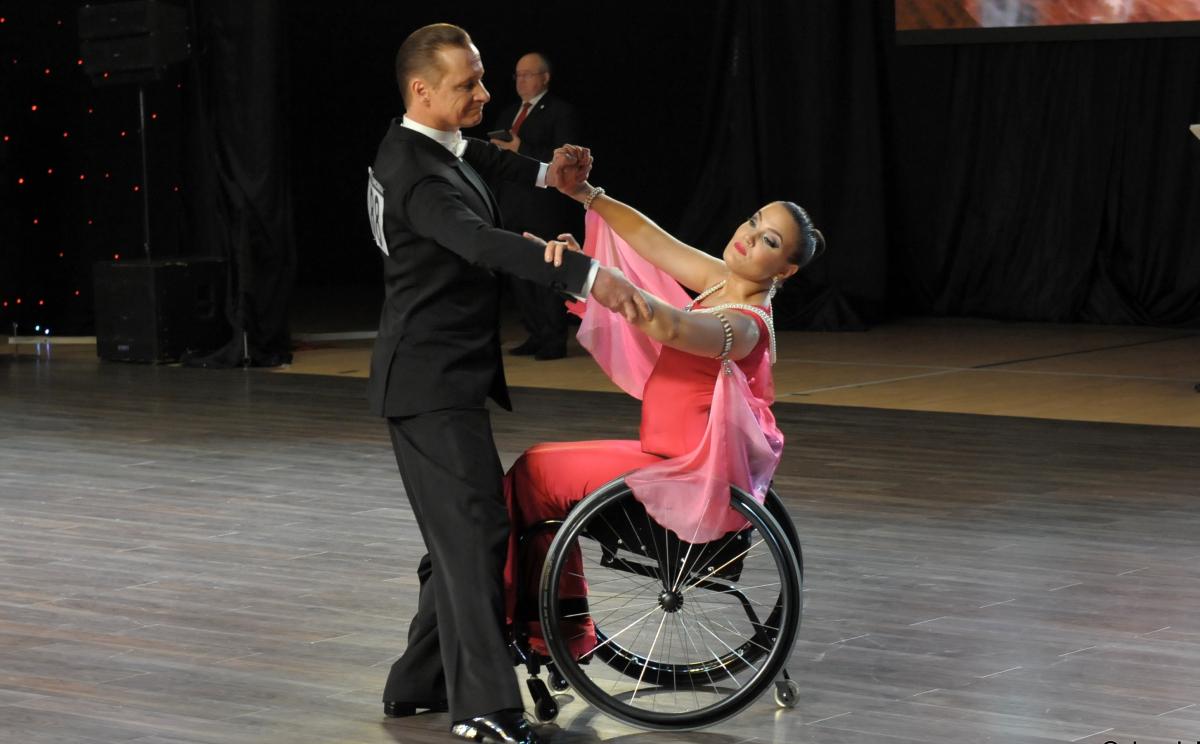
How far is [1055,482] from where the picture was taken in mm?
5508

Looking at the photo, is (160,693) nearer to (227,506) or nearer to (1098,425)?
(227,506)

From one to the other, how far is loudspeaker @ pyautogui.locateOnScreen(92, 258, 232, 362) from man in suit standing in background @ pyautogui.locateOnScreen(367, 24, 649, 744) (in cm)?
601

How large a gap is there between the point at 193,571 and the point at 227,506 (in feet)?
2.83

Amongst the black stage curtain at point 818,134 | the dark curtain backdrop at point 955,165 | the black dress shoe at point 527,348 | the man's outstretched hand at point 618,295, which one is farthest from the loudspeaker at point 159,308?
the man's outstretched hand at point 618,295

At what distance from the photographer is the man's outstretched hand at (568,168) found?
3227 millimetres

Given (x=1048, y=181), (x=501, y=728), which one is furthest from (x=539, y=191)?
(x=501, y=728)

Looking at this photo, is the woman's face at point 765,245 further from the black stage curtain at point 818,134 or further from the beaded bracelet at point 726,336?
the black stage curtain at point 818,134

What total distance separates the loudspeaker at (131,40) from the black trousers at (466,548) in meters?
6.06

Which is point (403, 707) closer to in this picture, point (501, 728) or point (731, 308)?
point (501, 728)

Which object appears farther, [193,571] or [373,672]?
[193,571]

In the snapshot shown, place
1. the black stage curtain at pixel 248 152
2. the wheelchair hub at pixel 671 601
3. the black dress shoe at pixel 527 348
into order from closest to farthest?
the wheelchair hub at pixel 671 601 < the black stage curtain at pixel 248 152 < the black dress shoe at pixel 527 348

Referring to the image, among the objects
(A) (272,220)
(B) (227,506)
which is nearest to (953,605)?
(B) (227,506)

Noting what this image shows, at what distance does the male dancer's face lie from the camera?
293cm

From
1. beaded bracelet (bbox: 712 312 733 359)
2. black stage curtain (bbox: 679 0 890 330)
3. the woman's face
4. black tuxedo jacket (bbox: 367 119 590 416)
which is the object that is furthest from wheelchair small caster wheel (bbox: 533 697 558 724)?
black stage curtain (bbox: 679 0 890 330)
